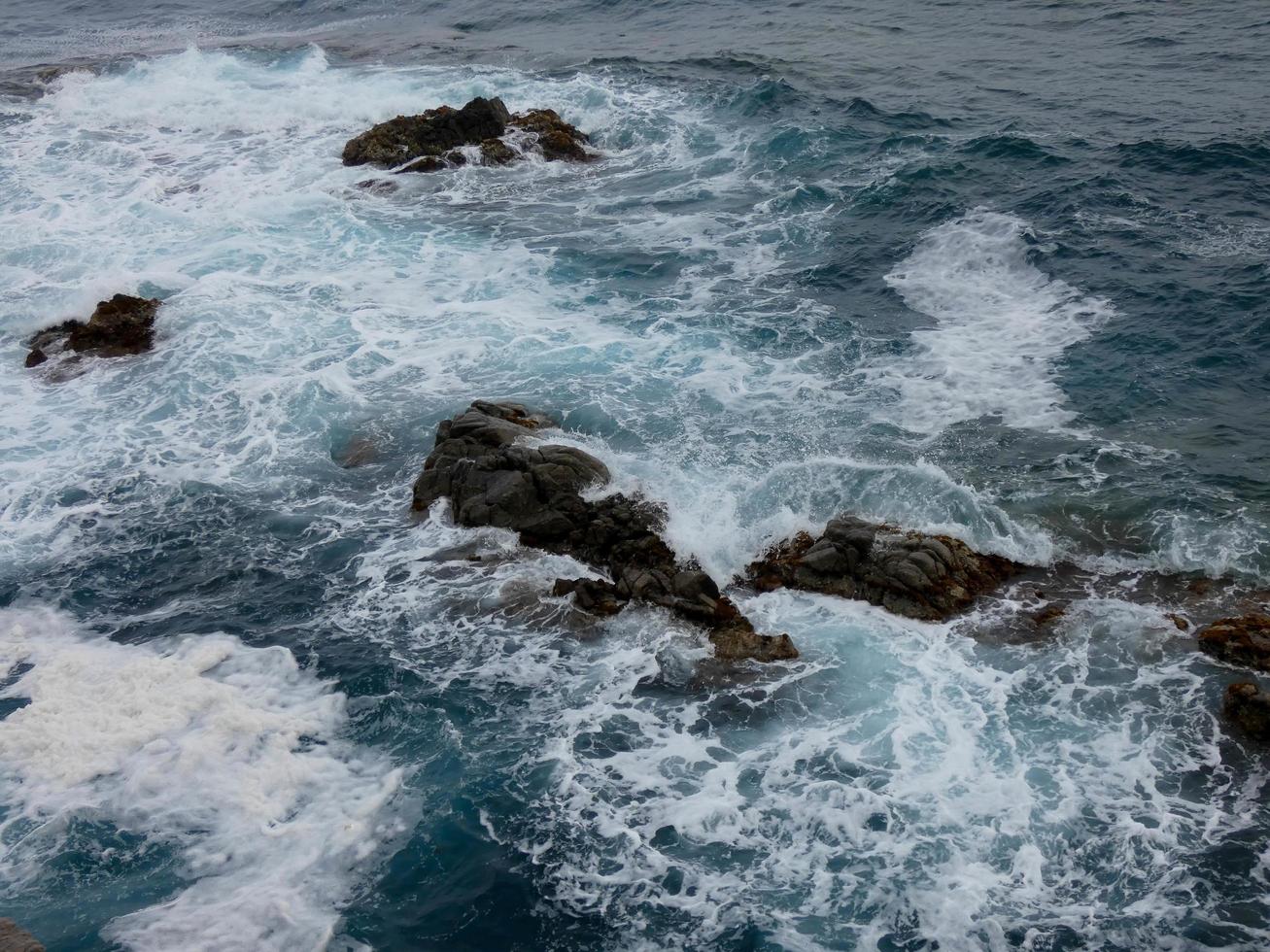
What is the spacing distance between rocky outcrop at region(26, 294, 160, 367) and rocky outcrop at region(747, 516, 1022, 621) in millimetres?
15599

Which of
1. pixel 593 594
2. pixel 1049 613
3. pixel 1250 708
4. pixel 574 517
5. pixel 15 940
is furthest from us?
pixel 574 517

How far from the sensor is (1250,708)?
12.2 m

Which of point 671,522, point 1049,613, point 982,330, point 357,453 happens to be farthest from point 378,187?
point 1049,613

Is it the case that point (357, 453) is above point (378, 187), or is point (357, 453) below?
below

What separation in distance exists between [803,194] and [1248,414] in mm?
13391

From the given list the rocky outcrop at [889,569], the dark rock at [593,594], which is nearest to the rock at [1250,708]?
the rocky outcrop at [889,569]

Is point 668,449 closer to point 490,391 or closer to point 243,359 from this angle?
point 490,391

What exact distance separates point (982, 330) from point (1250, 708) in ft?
35.2

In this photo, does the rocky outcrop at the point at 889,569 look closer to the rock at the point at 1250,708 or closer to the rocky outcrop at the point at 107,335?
the rock at the point at 1250,708

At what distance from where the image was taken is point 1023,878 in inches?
426

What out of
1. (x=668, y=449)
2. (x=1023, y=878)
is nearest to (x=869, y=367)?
(x=668, y=449)

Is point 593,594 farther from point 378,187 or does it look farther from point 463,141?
point 463,141

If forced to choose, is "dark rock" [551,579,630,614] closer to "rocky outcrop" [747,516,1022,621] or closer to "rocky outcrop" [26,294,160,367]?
"rocky outcrop" [747,516,1022,621]

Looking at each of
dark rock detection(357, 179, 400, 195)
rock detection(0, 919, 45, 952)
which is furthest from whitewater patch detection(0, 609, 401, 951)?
dark rock detection(357, 179, 400, 195)
